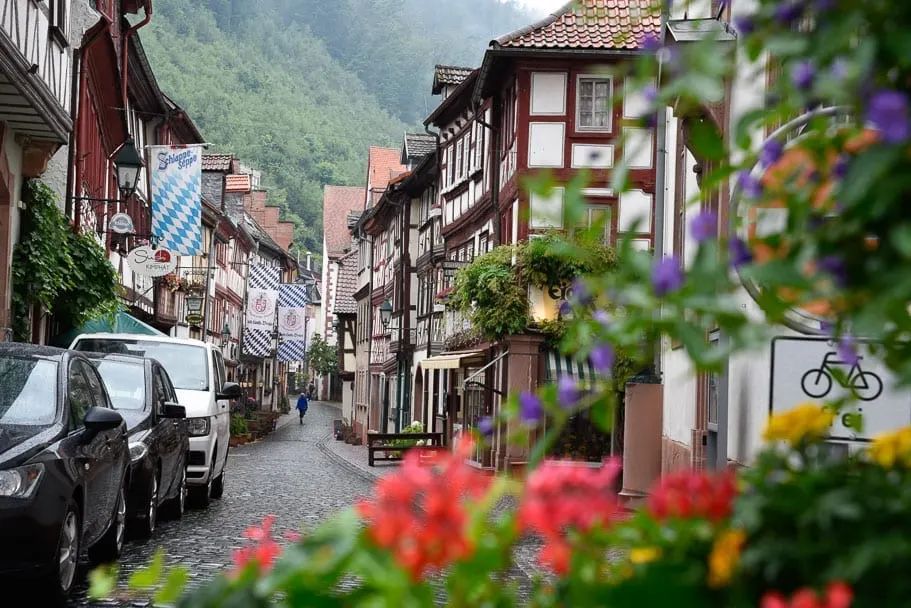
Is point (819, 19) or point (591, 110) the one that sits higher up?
point (591, 110)

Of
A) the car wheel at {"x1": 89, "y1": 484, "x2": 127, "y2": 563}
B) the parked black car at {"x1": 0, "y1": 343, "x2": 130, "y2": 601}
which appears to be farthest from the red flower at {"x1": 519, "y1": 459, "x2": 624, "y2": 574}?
the car wheel at {"x1": 89, "y1": 484, "x2": 127, "y2": 563}

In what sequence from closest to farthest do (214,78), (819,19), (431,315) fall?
1. (819,19)
2. (431,315)
3. (214,78)

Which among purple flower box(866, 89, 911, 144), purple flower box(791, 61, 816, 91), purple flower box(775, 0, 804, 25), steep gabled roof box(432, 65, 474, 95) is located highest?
steep gabled roof box(432, 65, 474, 95)

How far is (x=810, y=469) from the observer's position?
238 cm

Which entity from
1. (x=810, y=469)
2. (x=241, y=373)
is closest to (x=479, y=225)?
(x=810, y=469)

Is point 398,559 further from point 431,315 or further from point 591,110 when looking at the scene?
point 431,315

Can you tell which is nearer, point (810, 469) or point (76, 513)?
point (810, 469)

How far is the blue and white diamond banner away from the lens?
29.9m

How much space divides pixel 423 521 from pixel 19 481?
6.18 meters

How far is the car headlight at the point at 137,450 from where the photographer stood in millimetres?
11785

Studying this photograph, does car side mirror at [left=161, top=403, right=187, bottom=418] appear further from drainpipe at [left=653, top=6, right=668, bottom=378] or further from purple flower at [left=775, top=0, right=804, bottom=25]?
purple flower at [left=775, top=0, right=804, bottom=25]

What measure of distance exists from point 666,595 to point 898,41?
813mm

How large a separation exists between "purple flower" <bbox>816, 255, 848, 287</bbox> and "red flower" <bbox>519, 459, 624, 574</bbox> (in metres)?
0.47

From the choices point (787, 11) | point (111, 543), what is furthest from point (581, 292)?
point (111, 543)
